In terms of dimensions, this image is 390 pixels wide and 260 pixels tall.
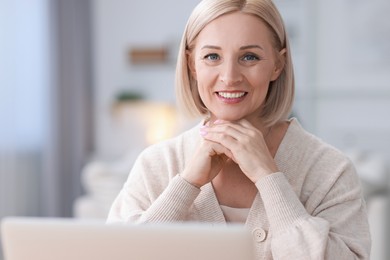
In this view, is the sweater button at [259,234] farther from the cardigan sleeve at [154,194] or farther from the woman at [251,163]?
the cardigan sleeve at [154,194]

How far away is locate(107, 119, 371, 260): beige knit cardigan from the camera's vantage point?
4.43ft

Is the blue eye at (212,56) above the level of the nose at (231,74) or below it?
above

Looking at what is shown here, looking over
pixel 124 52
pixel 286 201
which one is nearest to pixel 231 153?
pixel 286 201

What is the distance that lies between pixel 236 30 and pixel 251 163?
278 mm

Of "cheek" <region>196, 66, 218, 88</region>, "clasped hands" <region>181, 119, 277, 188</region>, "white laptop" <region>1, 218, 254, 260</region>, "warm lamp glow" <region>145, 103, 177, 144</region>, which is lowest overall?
"warm lamp glow" <region>145, 103, 177, 144</region>

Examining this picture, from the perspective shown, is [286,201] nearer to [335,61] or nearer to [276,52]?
[276,52]

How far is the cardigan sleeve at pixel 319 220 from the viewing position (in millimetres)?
1330

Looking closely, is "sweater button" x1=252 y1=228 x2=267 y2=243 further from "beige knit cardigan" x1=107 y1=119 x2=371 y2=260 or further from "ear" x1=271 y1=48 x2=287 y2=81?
"ear" x1=271 y1=48 x2=287 y2=81

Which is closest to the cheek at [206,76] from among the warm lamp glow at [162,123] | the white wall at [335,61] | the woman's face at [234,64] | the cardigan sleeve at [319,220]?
the woman's face at [234,64]

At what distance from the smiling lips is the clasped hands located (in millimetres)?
54

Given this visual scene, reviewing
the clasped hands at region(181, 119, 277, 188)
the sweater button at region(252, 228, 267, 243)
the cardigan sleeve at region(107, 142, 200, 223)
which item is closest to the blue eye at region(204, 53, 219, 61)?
the clasped hands at region(181, 119, 277, 188)

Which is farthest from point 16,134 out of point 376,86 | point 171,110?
point 376,86

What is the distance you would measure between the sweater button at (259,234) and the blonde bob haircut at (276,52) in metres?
0.26

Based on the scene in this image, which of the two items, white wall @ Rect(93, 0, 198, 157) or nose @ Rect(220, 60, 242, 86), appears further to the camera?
white wall @ Rect(93, 0, 198, 157)
